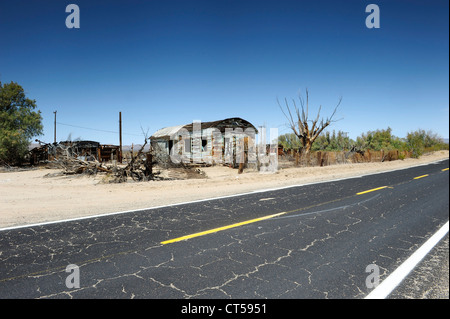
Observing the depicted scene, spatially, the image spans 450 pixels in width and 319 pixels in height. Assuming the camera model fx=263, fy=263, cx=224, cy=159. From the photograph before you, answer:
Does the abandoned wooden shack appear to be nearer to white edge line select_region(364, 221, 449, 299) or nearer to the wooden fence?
the wooden fence

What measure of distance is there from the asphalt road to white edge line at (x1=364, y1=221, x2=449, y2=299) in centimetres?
10

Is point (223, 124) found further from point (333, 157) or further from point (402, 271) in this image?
point (402, 271)

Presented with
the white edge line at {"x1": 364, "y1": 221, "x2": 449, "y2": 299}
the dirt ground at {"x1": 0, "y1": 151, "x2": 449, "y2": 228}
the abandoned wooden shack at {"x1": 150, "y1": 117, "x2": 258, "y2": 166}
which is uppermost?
the abandoned wooden shack at {"x1": 150, "y1": 117, "x2": 258, "y2": 166}

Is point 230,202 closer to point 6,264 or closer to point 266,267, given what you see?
point 266,267

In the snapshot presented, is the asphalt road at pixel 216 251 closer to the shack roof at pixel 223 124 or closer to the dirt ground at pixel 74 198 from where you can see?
the dirt ground at pixel 74 198

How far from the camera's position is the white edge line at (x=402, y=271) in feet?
10.6

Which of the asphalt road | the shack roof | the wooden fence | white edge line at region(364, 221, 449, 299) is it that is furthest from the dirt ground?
the wooden fence

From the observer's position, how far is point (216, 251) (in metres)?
4.41

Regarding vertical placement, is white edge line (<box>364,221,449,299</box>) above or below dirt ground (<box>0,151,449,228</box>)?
below

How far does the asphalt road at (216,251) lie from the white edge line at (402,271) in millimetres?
99

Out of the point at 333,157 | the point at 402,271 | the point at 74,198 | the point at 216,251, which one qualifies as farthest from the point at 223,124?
the point at 402,271

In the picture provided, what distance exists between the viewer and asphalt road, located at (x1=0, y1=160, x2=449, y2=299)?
328 cm

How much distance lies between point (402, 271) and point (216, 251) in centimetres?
280
